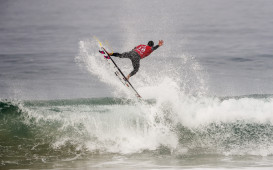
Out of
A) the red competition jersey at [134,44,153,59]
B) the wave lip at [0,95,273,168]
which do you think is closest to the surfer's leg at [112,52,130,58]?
the red competition jersey at [134,44,153,59]

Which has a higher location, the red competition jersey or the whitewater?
the red competition jersey

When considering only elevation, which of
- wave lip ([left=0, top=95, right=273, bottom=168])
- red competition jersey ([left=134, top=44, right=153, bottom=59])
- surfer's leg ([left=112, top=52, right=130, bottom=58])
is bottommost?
wave lip ([left=0, top=95, right=273, bottom=168])

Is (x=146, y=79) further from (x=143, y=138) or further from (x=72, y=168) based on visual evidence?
(x=72, y=168)

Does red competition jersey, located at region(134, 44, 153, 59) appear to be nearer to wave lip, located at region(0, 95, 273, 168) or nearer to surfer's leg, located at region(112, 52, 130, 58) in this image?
surfer's leg, located at region(112, 52, 130, 58)

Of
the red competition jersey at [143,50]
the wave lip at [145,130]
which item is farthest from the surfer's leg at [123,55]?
the wave lip at [145,130]

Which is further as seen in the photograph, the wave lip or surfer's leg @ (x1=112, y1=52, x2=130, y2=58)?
surfer's leg @ (x1=112, y1=52, x2=130, y2=58)

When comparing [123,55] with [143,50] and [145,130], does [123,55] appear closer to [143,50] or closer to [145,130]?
[143,50]

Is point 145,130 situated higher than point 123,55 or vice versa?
point 123,55

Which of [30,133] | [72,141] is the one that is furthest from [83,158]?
[30,133]

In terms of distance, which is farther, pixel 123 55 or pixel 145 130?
pixel 145 130

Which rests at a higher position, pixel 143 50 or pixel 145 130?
pixel 143 50

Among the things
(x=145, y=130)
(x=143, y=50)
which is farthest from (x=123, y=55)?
(x=145, y=130)

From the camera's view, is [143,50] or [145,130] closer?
[143,50]

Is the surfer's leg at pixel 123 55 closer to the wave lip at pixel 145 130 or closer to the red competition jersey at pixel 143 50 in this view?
the red competition jersey at pixel 143 50
